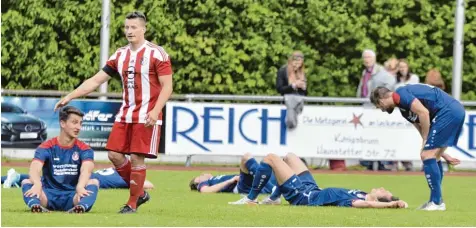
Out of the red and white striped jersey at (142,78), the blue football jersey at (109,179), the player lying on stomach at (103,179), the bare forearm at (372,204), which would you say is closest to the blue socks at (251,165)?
the bare forearm at (372,204)

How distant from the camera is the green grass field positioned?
11531 millimetres

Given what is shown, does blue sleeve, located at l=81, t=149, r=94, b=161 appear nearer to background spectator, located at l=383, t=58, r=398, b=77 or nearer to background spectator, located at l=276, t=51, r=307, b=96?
background spectator, located at l=276, t=51, r=307, b=96

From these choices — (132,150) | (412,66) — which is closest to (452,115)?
(132,150)

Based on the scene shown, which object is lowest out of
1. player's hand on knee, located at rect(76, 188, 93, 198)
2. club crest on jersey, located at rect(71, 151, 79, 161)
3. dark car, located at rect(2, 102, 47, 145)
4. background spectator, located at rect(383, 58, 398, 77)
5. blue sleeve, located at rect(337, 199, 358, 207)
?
dark car, located at rect(2, 102, 47, 145)

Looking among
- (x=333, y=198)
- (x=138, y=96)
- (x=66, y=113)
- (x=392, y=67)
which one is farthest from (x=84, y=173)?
(x=392, y=67)

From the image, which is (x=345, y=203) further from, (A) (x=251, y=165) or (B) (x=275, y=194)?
(A) (x=251, y=165)

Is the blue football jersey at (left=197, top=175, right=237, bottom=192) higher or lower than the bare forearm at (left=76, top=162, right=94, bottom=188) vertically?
lower

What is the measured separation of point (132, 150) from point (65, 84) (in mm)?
14122

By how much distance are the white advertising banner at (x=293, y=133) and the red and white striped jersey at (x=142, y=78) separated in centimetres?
1040

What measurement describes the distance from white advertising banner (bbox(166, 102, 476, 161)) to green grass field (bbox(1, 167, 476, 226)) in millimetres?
5549

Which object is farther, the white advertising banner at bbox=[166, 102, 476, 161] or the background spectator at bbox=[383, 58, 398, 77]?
the background spectator at bbox=[383, 58, 398, 77]

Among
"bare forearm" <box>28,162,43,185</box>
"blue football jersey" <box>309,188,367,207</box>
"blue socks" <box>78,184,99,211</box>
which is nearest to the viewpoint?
"bare forearm" <box>28,162,43,185</box>

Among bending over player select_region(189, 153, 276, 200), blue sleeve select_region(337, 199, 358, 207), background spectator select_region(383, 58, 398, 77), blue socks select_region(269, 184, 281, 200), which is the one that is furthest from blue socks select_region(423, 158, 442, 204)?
background spectator select_region(383, 58, 398, 77)

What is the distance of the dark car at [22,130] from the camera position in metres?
23.0
